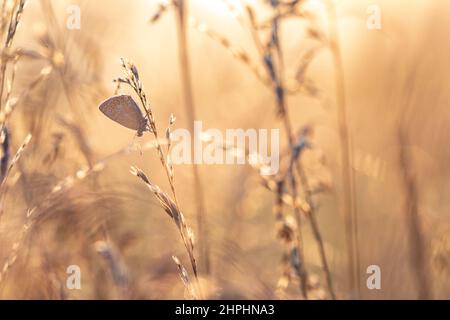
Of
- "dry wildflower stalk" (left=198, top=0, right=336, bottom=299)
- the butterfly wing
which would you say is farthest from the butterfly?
"dry wildflower stalk" (left=198, top=0, right=336, bottom=299)

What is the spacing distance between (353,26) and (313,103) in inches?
13.8

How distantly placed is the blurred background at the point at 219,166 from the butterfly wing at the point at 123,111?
34 mm

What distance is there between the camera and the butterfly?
2.89 feet

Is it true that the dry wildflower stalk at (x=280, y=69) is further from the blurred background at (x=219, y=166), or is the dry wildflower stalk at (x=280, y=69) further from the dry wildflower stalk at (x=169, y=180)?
the dry wildflower stalk at (x=169, y=180)

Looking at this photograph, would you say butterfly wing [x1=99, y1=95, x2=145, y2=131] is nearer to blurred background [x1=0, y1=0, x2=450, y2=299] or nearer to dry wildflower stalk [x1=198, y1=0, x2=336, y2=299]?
blurred background [x1=0, y1=0, x2=450, y2=299]

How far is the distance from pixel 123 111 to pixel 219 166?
39.2 inches

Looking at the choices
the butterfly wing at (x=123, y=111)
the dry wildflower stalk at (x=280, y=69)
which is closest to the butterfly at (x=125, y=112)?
the butterfly wing at (x=123, y=111)

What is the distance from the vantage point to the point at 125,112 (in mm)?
895

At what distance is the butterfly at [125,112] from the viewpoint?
2.89ft

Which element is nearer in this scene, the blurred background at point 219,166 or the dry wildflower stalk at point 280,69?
the dry wildflower stalk at point 280,69
